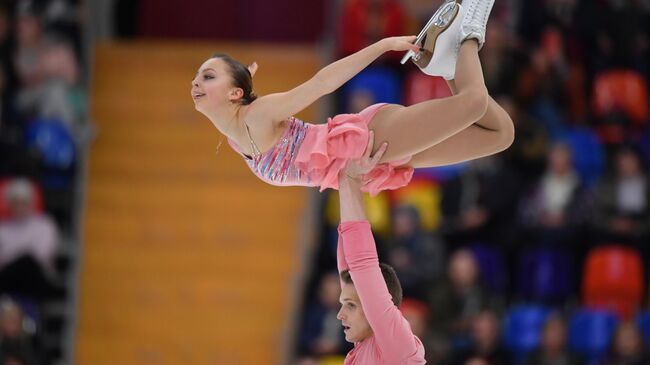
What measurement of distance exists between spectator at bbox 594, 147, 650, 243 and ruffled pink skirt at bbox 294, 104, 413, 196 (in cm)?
409

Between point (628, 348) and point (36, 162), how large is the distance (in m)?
4.33

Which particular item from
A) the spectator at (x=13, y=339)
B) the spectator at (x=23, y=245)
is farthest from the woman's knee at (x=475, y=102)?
the spectator at (x=23, y=245)

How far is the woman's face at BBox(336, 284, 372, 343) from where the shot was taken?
181 inches

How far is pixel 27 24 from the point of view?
1009cm

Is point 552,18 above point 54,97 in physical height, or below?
above

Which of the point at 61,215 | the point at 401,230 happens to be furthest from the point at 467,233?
the point at 61,215

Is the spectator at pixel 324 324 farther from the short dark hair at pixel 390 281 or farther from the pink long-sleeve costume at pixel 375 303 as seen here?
the pink long-sleeve costume at pixel 375 303

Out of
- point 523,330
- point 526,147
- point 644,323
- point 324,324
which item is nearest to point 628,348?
point 644,323

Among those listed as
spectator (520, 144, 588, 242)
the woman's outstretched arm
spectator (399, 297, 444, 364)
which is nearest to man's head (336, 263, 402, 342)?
the woman's outstretched arm

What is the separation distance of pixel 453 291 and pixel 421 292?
9.7 inches

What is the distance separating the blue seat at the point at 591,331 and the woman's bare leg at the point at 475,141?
11.8ft

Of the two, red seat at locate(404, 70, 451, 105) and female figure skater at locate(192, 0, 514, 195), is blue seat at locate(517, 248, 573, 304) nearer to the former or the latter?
red seat at locate(404, 70, 451, 105)

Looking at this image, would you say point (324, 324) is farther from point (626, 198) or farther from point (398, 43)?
point (398, 43)

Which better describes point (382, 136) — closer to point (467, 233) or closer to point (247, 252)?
point (467, 233)
